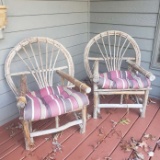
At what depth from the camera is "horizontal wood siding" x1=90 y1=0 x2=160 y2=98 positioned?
2187 mm

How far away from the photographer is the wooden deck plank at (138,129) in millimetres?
Result: 1586

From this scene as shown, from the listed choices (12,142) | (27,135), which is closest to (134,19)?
(27,135)

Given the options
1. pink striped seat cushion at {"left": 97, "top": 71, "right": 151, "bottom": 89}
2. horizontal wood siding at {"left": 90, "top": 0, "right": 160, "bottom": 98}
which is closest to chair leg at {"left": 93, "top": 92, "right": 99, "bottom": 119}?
pink striped seat cushion at {"left": 97, "top": 71, "right": 151, "bottom": 89}

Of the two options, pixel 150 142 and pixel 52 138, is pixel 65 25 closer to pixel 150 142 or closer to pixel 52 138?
pixel 52 138

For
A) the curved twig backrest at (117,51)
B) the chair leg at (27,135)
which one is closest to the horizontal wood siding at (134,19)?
the curved twig backrest at (117,51)

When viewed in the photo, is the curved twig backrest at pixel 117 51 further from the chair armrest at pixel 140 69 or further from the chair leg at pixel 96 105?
the chair leg at pixel 96 105

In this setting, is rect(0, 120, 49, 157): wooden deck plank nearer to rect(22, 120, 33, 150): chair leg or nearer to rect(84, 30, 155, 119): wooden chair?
rect(22, 120, 33, 150): chair leg

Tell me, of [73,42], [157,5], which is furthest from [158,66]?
[73,42]

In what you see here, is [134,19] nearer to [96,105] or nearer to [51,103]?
[96,105]

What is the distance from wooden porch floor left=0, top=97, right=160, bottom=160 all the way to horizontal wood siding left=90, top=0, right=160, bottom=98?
2.31 ft

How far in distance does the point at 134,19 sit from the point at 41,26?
1.13 meters

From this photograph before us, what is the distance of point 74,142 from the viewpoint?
1733 millimetres

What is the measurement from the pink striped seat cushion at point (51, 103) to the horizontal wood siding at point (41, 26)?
443 mm

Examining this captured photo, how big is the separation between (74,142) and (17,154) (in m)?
0.50
